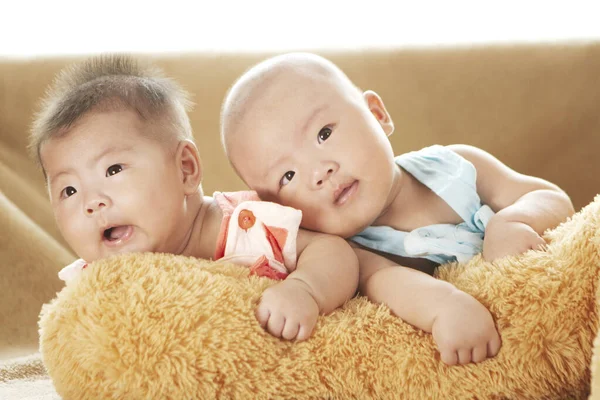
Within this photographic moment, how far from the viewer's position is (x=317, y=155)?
1154 mm

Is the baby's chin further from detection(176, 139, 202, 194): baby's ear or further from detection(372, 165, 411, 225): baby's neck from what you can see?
detection(176, 139, 202, 194): baby's ear

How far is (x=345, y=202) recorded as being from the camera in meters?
1.16

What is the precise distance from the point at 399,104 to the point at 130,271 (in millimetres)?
1233

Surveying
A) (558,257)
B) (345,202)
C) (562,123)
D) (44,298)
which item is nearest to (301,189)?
(345,202)

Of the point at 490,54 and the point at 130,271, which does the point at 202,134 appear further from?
the point at 130,271

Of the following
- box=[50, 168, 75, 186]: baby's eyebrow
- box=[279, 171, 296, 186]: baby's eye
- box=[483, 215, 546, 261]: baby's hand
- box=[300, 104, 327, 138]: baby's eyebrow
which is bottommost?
box=[483, 215, 546, 261]: baby's hand

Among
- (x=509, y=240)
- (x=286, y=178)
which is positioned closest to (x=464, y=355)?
(x=509, y=240)

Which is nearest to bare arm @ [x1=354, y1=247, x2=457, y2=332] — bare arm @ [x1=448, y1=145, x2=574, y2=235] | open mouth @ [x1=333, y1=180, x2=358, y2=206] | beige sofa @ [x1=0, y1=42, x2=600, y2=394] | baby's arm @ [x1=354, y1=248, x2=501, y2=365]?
baby's arm @ [x1=354, y1=248, x2=501, y2=365]

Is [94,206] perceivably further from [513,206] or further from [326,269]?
[513,206]

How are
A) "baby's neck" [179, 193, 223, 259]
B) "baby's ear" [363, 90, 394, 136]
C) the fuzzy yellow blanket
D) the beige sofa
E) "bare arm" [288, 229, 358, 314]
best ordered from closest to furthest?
the fuzzy yellow blanket, "bare arm" [288, 229, 358, 314], "baby's neck" [179, 193, 223, 259], "baby's ear" [363, 90, 394, 136], the beige sofa

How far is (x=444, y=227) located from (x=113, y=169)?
612mm

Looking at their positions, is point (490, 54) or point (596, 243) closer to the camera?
point (596, 243)

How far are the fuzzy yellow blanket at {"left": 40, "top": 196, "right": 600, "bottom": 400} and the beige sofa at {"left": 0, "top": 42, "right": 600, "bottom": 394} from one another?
975mm

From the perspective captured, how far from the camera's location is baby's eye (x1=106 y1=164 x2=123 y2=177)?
1089 millimetres
